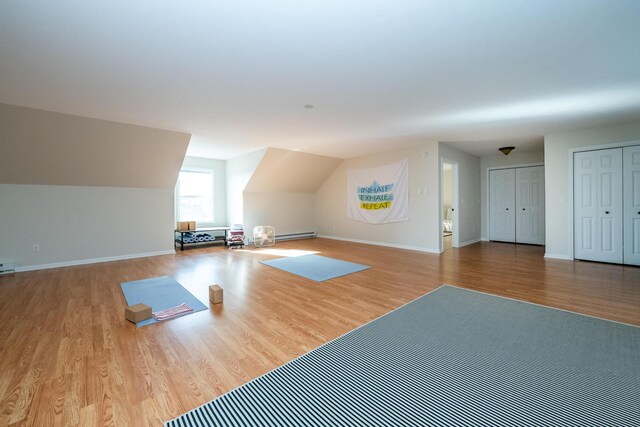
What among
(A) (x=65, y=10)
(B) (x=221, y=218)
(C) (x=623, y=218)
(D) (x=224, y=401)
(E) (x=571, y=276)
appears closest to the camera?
(D) (x=224, y=401)

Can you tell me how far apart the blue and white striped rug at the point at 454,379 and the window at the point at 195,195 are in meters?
6.65

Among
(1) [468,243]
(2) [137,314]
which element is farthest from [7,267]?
(1) [468,243]

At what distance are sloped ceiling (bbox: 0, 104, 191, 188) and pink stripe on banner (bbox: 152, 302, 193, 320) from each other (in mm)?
3385

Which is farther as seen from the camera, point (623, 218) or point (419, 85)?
point (623, 218)

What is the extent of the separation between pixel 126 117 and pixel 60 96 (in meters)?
0.86

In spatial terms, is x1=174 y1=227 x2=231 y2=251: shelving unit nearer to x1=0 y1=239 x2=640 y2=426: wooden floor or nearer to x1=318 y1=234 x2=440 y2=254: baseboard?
x1=0 y1=239 x2=640 y2=426: wooden floor

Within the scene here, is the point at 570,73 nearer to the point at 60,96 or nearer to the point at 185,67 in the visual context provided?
the point at 185,67

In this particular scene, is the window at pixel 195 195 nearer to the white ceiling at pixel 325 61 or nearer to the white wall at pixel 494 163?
the white ceiling at pixel 325 61

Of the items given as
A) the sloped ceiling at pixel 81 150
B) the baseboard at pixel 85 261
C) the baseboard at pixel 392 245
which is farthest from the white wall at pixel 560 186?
the baseboard at pixel 85 261

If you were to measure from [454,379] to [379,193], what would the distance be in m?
5.79

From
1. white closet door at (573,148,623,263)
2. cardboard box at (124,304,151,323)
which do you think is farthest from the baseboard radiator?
white closet door at (573,148,623,263)

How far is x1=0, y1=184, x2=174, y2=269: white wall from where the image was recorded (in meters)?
4.76

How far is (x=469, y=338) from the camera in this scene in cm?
232

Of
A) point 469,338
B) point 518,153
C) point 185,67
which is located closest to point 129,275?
point 185,67
